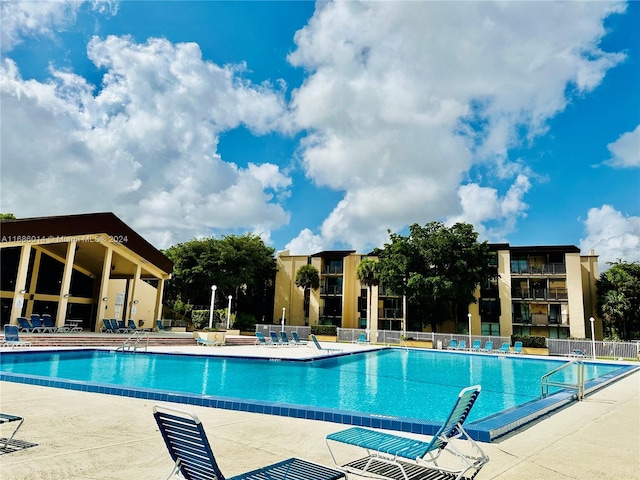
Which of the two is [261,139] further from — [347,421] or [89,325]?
[89,325]

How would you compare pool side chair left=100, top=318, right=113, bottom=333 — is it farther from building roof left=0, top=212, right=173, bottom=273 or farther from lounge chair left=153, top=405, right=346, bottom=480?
lounge chair left=153, top=405, right=346, bottom=480

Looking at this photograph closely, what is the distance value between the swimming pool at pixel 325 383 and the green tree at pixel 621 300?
1696 centimetres

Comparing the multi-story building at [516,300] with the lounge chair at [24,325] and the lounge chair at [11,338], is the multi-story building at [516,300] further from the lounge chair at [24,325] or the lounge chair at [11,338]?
the lounge chair at [11,338]

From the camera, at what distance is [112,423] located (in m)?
5.51

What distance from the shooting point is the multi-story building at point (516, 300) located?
35.4 meters

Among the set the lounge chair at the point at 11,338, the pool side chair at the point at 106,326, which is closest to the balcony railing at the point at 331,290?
the pool side chair at the point at 106,326

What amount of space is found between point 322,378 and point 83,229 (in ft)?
58.6

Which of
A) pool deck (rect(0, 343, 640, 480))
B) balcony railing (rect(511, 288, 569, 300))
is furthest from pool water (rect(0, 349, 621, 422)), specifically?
balcony railing (rect(511, 288, 569, 300))

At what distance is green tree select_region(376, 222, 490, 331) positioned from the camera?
33719 mm

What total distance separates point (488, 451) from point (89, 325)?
32.4 metres

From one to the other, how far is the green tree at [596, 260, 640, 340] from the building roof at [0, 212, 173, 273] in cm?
3344

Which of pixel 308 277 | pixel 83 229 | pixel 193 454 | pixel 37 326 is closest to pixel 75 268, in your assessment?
pixel 83 229

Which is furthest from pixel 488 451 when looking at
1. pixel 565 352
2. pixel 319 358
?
pixel 565 352

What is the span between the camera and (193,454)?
2791 millimetres
